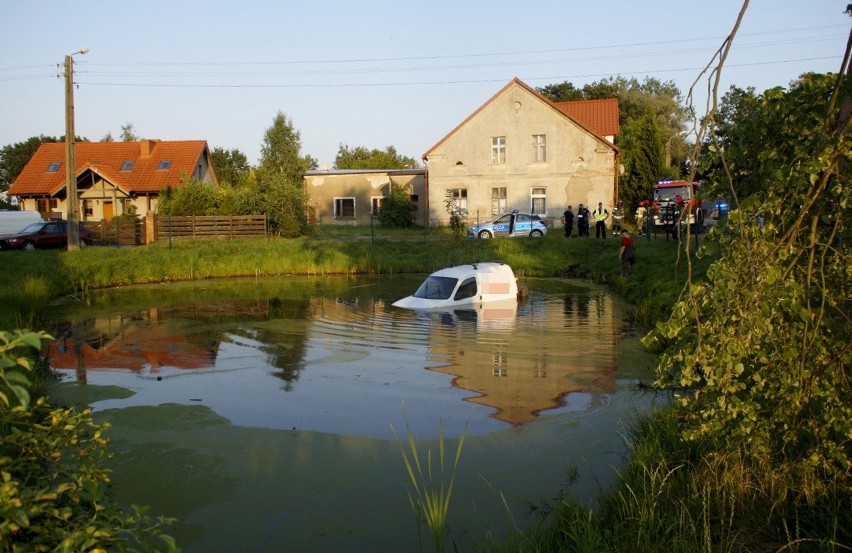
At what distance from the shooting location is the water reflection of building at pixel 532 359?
469 inches

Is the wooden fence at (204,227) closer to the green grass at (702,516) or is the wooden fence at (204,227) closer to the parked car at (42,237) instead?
the parked car at (42,237)

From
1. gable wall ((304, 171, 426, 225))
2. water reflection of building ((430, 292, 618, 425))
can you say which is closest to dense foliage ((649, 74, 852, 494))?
water reflection of building ((430, 292, 618, 425))

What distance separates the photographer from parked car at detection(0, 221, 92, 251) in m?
40.1

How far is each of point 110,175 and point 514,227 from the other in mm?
29130

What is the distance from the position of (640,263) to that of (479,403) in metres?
16.6

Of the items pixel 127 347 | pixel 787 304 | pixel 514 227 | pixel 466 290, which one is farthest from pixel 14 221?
pixel 787 304

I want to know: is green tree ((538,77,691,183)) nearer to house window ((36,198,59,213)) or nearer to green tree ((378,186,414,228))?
green tree ((378,186,414,228))

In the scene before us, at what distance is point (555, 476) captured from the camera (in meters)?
8.38

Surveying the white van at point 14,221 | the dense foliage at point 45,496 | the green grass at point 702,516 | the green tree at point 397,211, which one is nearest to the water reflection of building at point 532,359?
the green grass at point 702,516

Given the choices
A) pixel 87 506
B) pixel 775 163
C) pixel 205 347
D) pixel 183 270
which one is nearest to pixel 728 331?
pixel 775 163

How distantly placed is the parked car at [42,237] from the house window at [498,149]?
23.7 m

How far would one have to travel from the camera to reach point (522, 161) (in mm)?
49312

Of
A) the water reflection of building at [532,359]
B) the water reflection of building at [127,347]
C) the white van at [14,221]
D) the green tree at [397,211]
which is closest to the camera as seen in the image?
the water reflection of building at [532,359]

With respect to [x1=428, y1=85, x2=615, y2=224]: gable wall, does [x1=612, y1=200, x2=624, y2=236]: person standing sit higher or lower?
lower
